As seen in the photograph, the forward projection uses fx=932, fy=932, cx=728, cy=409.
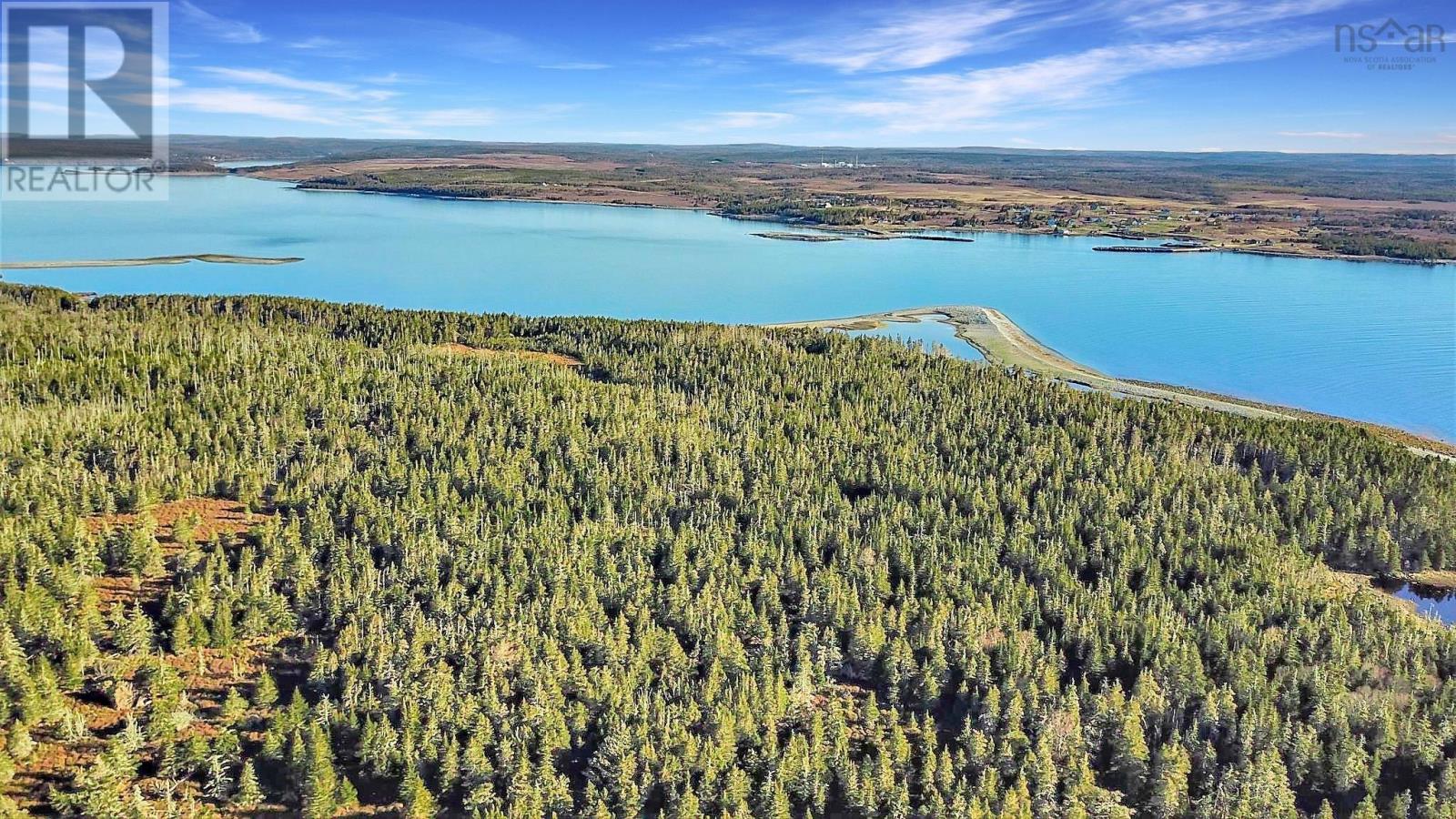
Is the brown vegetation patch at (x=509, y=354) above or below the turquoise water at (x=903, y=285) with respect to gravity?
below

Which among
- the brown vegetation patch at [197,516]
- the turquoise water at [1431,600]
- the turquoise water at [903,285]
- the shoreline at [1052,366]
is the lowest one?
the turquoise water at [1431,600]

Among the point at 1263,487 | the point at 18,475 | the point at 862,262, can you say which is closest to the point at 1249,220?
the point at 862,262

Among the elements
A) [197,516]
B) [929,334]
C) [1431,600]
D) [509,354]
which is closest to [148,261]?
[509,354]

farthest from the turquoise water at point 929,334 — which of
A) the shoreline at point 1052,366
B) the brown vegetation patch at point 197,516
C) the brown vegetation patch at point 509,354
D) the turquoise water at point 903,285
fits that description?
the brown vegetation patch at point 197,516

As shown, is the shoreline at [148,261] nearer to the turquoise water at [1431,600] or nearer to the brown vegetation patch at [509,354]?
the brown vegetation patch at [509,354]

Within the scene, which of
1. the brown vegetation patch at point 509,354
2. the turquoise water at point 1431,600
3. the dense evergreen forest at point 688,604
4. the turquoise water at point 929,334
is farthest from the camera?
the turquoise water at point 929,334

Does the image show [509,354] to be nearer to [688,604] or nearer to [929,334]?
[688,604]
